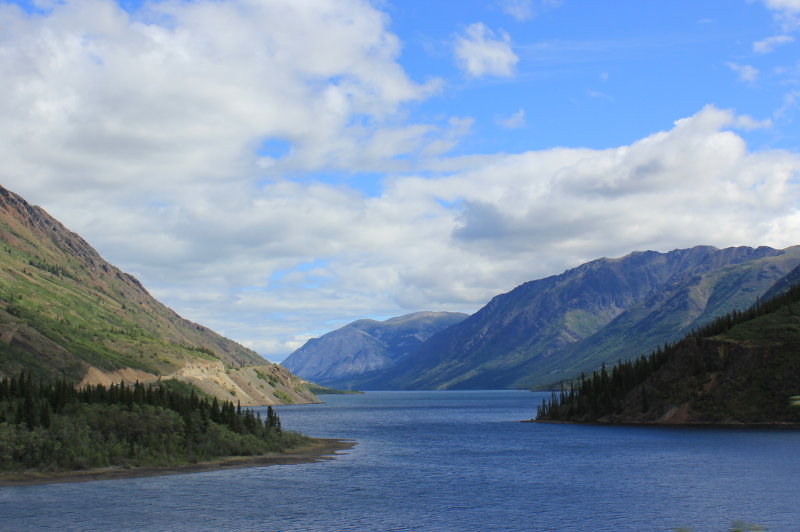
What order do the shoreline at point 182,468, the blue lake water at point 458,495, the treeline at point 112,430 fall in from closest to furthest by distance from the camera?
1. the blue lake water at point 458,495
2. the shoreline at point 182,468
3. the treeline at point 112,430

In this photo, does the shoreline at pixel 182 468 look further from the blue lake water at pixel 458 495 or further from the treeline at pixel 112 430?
the blue lake water at pixel 458 495

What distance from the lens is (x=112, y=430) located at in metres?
124

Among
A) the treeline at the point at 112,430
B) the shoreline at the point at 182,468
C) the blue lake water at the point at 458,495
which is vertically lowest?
the blue lake water at the point at 458,495

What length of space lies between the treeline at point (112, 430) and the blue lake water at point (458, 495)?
1095cm

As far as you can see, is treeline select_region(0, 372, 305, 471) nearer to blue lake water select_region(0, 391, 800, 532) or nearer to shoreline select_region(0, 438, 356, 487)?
shoreline select_region(0, 438, 356, 487)

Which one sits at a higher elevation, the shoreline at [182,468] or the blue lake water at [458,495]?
the shoreline at [182,468]

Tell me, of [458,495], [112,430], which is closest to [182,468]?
[112,430]

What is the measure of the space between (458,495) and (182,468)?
46.6 m

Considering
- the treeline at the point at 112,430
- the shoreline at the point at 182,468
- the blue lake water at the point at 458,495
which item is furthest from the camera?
the treeline at the point at 112,430

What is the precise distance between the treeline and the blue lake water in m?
10.9

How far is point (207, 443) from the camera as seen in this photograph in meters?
130

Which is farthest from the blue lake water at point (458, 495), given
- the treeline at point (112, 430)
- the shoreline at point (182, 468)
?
the treeline at point (112, 430)

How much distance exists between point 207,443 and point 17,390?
34.0 meters

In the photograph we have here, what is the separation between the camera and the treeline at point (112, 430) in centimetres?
11200
